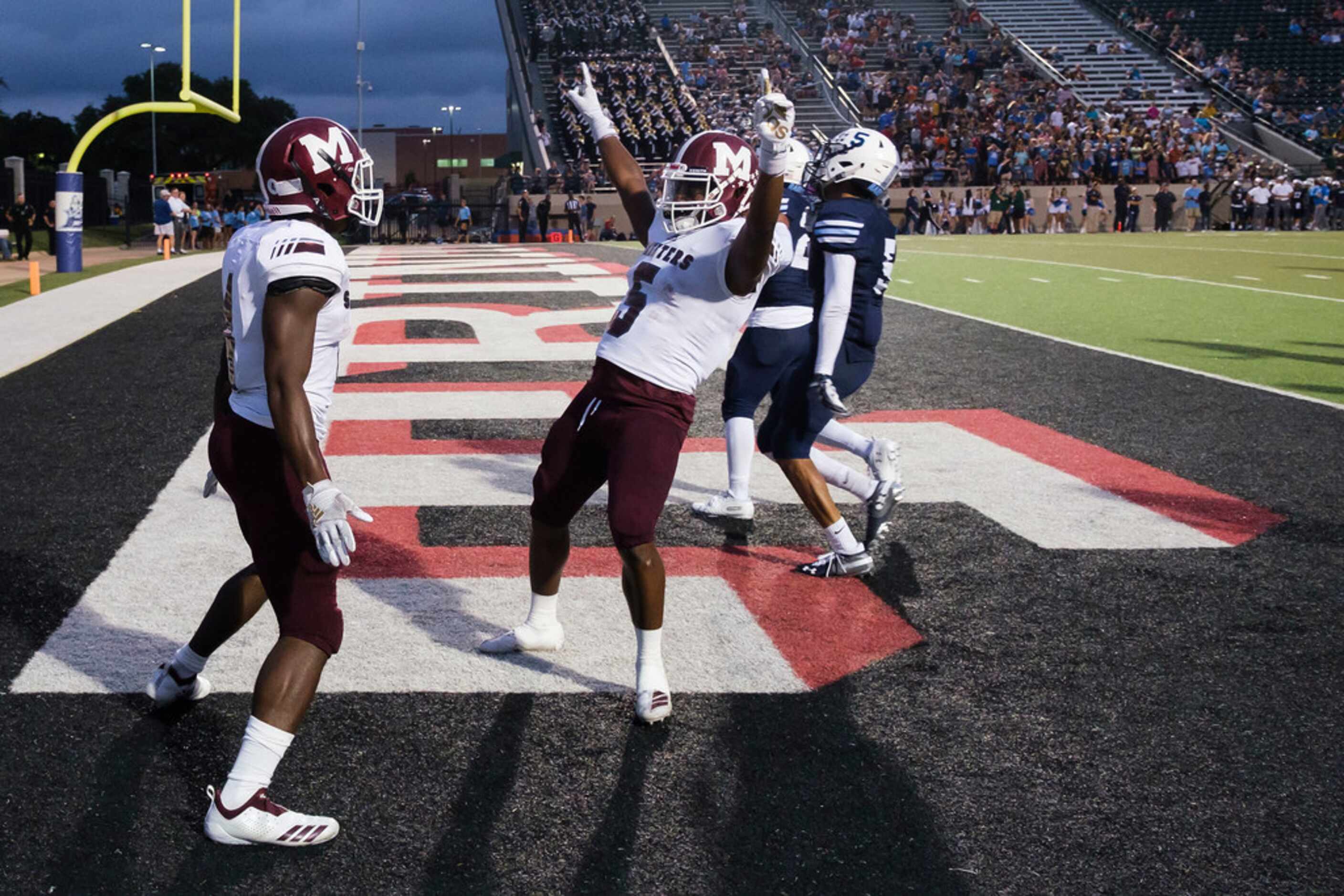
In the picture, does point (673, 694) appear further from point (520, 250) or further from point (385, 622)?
point (520, 250)

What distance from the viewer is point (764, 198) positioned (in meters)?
3.41

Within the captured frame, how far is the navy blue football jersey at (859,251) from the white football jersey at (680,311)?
116 centimetres

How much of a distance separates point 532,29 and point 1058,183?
19412 millimetres

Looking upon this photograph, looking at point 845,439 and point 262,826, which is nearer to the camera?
point 262,826

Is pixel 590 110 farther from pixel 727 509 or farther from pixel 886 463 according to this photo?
pixel 727 509

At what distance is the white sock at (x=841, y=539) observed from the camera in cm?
510

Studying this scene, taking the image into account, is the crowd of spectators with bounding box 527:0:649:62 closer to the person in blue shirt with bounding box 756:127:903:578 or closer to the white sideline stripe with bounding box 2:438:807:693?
the person in blue shirt with bounding box 756:127:903:578

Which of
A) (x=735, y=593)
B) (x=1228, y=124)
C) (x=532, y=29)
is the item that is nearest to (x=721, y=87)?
(x=532, y=29)

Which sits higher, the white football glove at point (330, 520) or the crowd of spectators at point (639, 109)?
the crowd of spectators at point (639, 109)

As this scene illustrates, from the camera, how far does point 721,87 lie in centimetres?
4266

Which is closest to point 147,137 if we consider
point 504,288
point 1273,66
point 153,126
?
point 153,126

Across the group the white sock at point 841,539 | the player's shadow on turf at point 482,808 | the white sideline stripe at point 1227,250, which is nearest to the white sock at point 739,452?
the white sock at point 841,539

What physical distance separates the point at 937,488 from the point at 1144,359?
4930mm

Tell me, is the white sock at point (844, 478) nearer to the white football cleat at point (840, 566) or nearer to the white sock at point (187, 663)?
the white football cleat at point (840, 566)
